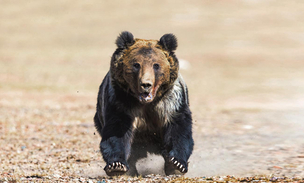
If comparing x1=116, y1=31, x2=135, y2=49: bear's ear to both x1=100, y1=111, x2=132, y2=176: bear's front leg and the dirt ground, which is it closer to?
x1=100, y1=111, x2=132, y2=176: bear's front leg

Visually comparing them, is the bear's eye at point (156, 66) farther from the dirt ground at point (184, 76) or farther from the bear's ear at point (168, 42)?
the dirt ground at point (184, 76)

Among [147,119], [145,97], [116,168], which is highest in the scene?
[145,97]

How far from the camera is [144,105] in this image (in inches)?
228

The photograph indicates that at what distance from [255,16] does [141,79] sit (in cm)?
3887

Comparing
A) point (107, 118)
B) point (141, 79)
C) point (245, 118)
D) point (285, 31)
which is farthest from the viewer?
point (285, 31)

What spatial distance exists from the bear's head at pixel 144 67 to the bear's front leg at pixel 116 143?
1.24 feet

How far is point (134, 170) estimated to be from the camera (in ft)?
20.7

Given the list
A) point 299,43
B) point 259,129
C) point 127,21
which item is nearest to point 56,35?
point 127,21

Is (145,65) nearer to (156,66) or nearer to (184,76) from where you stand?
(156,66)

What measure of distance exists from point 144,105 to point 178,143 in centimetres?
61

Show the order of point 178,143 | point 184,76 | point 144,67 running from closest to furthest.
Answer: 1. point 144,67
2. point 178,143
3. point 184,76

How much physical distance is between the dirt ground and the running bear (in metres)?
0.42

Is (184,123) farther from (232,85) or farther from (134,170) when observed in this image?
(232,85)

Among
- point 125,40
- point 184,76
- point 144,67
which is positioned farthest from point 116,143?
point 184,76
